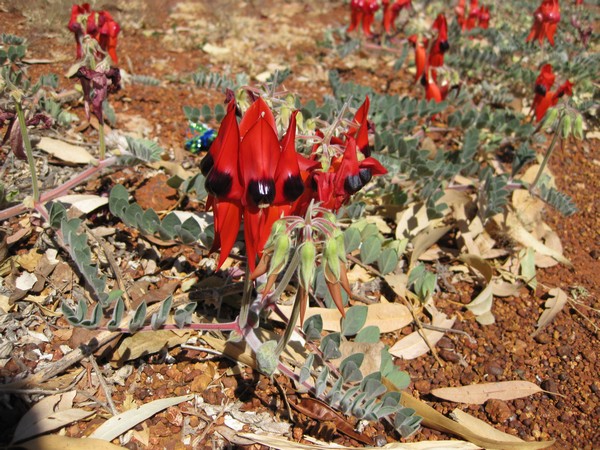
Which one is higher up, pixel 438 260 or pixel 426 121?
pixel 426 121

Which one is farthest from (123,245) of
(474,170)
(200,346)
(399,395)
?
(474,170)

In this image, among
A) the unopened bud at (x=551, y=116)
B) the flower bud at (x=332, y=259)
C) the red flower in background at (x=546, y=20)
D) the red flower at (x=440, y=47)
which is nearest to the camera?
the flower bud at (x=332, y=259)

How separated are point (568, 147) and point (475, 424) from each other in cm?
239

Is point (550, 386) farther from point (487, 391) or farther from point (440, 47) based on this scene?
point (440, 47)

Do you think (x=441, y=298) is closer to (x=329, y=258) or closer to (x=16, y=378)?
(x=329, y=258)

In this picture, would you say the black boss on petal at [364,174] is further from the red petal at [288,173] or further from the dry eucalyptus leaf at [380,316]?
the dry eucalyptus leaf at [380,316]

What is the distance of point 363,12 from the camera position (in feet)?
14.9

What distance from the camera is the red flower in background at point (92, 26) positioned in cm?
247

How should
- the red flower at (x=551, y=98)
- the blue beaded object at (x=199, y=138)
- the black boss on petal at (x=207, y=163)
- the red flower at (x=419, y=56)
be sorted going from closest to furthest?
the black boss on petal at (x=207, y=163), the blue beaded object at (x=199, y=138), the red flower at (x=551, y=98), the red flower at (x=419, y=56)

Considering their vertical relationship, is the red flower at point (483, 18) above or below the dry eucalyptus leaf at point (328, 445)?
above

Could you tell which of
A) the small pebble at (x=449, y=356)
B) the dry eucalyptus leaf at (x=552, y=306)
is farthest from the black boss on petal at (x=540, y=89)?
the small pebble at (x=449, y=356)

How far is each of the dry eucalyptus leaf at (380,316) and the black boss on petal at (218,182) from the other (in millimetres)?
831

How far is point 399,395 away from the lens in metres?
1.62

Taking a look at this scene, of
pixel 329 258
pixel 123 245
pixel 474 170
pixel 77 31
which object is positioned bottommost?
pixel 123 245
